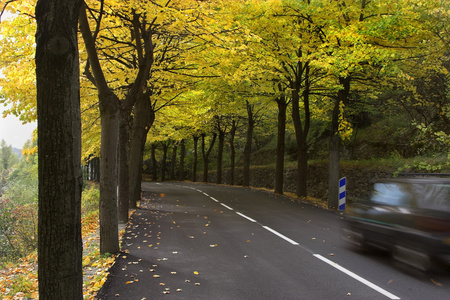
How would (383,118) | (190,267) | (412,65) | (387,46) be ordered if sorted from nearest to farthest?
(190,267) < (387,46) < (412,65) < (383,118)

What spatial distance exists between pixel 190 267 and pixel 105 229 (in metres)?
2.24

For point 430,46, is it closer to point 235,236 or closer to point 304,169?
point 304,169

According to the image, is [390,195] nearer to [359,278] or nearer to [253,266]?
[359,278]

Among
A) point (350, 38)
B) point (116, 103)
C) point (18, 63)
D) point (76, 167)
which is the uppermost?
point (350, 38)

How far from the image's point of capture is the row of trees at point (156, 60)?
3594mm

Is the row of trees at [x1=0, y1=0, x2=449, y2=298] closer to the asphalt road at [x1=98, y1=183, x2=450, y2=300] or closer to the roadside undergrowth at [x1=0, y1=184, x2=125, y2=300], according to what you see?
the roadside undergrowth at [x1=0, y1=184, x2=125, y2=300]

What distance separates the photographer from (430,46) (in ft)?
44.6

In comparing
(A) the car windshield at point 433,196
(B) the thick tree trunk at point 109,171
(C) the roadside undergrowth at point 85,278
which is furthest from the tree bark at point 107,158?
(A) the car windshield at point 433,196

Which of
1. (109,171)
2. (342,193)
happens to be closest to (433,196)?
(109,171)

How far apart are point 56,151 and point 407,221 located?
5.68 metres

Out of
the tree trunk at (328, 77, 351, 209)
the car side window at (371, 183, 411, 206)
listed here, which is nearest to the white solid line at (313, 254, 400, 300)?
the car side window at (371, 183, 411, 206)

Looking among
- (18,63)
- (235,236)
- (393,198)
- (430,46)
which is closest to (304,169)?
(430,46)

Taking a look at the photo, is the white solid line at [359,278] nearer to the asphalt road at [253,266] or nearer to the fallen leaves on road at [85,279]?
the asphalt road at [253,266]

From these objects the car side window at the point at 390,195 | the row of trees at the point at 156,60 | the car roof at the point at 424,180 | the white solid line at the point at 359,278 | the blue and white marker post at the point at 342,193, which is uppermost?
the row of trees at the point at 156,60
